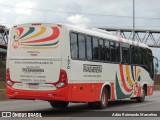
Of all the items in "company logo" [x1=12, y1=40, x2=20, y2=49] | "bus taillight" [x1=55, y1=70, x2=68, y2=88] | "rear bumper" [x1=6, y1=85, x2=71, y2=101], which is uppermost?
"company logo" [x1=12, y1=40, x2=20, y2=49]

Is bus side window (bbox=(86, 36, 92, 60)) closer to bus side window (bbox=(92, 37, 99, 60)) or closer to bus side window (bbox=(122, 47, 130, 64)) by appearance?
bus side window (bbox=(92, 37, 99, 60))

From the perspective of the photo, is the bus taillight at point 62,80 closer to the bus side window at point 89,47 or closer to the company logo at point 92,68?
the company logo at point 92,68

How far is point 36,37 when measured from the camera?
15.8m

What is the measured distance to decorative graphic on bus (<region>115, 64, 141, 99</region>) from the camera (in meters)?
20.5

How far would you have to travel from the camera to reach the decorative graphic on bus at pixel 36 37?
51.2 ft

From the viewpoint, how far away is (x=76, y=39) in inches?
638

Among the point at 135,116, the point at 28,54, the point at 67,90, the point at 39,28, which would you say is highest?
the point at 39,28

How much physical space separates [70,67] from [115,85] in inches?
196

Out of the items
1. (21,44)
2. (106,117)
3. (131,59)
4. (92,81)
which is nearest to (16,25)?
(21,44)

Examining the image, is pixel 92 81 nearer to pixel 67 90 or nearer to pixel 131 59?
pixel 67 90

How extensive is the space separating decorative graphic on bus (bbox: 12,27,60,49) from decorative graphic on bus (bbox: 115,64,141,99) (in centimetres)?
548

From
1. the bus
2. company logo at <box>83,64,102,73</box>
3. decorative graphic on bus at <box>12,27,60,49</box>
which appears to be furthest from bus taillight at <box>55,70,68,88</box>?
company logo at <box>83,64,102,73</box>

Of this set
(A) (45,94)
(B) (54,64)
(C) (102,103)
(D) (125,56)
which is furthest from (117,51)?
(A) (45,94)

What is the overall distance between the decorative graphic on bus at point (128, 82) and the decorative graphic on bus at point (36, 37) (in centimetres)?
548
